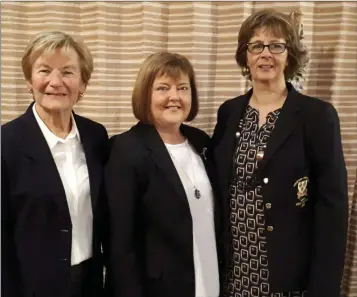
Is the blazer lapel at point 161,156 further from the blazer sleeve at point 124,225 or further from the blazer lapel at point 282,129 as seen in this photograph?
the blazer lapel at point 282,129

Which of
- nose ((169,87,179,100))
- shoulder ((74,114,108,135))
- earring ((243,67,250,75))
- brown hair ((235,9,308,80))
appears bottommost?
shoulder ((74,114,108,135))

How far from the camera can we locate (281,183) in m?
1.37

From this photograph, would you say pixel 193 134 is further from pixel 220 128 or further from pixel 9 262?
pixel 9 262

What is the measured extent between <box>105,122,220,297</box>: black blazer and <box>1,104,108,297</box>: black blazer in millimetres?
165

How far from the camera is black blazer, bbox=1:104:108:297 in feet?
4.10

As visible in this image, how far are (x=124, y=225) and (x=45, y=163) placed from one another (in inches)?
12.4

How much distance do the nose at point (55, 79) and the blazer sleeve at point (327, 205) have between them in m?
0.82

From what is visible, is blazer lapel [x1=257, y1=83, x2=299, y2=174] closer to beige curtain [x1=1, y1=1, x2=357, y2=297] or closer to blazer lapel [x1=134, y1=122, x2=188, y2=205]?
blazer lapel [x1=134, y1=122, x2=188, y2=205]

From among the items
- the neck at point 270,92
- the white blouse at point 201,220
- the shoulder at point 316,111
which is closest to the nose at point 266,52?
the neck at point 270,92

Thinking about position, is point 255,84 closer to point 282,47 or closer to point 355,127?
point 282,47

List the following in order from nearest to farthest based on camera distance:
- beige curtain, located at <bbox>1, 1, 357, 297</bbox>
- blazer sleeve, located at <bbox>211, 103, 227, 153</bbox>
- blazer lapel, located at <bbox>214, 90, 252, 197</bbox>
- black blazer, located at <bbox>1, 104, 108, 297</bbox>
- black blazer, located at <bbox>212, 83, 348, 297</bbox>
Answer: black blazer, located at <bbox>1, 104, 108, 297</bbox> → black blazer, located at <bbox>212, 83, 348, 297</bbox> → blazer lapel, located at <bbox>214, 90, 252, 197</bbox> → blazer sleeve, located at <bbox>211, 103, 227, 153</bbox> → beige curtain, located at <bbox>1, 1, 357, 297</bbox>

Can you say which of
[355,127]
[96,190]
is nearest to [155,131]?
[96,190]

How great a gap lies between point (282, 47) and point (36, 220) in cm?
98

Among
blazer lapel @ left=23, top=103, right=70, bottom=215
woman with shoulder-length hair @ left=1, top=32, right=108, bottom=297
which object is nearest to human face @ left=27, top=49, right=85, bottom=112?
woman with shoulder-length hair @ left=1, top=32, right=108, bottom=297
